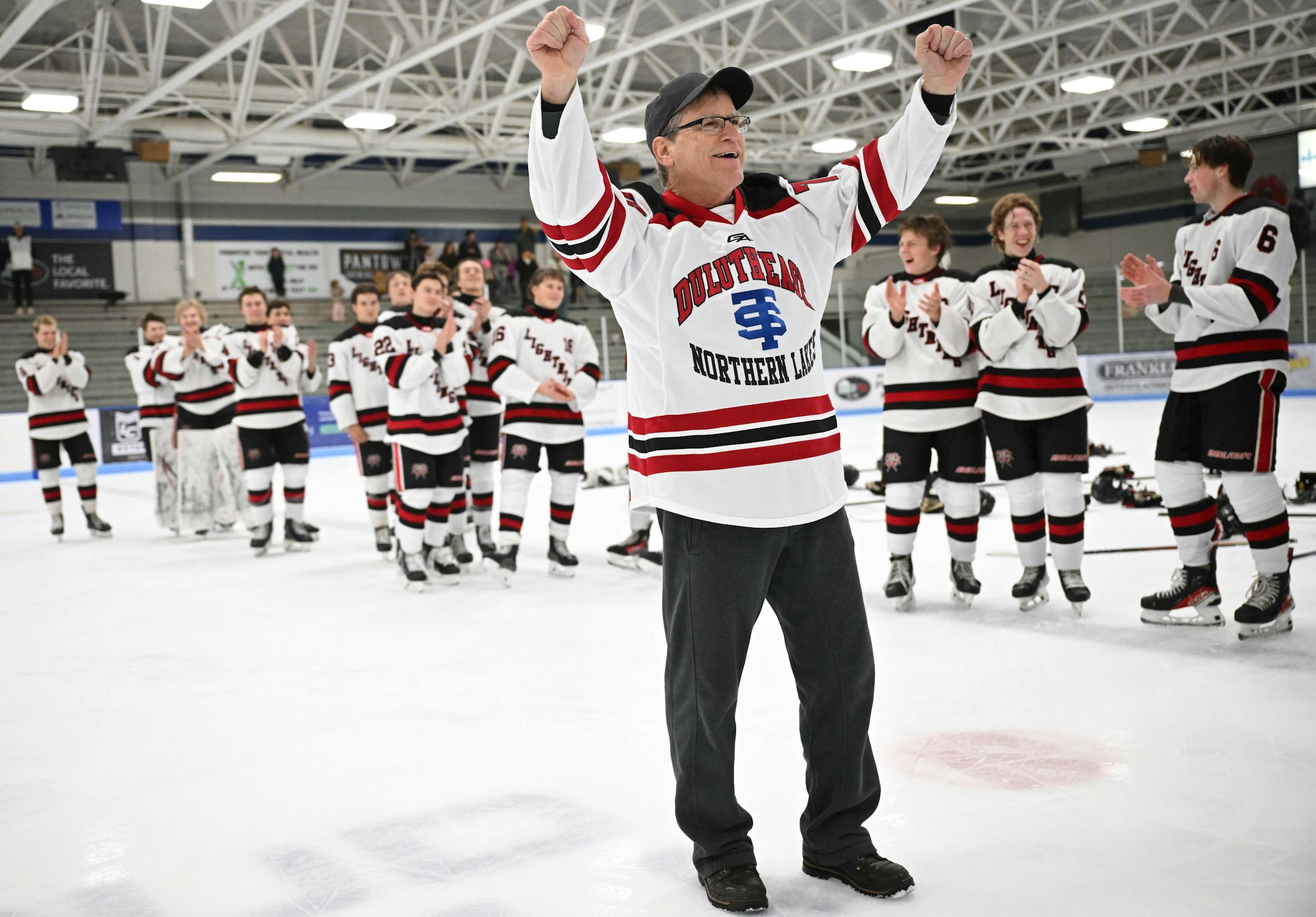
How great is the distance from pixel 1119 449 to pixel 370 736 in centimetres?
856

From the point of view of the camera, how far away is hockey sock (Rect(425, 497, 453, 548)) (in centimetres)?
559

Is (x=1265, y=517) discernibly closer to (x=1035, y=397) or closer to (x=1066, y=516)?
(x=1066, y=516)

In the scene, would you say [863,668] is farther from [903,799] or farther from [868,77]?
[868,77]

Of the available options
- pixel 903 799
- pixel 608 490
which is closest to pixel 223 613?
pixel 903 799

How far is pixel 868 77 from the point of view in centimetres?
1616

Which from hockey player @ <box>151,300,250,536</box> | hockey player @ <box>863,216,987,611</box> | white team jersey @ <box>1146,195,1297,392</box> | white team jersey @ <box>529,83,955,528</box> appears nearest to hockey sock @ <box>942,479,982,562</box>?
hockey player @ <box>863,216,987,611</box>

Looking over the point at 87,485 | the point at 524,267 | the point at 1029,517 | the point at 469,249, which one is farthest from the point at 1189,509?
the point at 469,249

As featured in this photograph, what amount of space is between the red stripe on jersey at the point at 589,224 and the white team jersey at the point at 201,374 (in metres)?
6.13

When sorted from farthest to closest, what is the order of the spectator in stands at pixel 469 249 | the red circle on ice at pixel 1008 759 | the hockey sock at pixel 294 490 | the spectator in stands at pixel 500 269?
1. the spectator in stands at pixel 469 249
2. the spectator in stands at pixel 500 269
3. the hockey sock at pixel 294 490
4. the red circle on ice at pixel 1008 759

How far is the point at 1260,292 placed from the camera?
362 cm

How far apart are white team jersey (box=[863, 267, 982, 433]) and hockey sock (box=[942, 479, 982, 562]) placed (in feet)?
0.81

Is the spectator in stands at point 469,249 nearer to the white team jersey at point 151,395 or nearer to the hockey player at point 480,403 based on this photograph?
the white team jersey at point 151,395

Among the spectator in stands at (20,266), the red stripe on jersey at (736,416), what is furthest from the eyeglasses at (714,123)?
the spectator in stands at (20,266)

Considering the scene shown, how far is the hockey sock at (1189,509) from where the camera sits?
3.91 m
